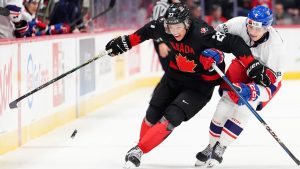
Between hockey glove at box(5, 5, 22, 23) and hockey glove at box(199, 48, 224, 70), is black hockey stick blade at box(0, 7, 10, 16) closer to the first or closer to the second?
hockey glove at box(5, 5, 22, 23)

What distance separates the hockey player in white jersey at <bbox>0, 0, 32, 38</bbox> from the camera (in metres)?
6.49

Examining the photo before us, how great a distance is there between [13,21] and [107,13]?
3717mm

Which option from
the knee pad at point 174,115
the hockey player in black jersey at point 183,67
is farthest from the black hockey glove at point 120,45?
the knee pad at point 174,115

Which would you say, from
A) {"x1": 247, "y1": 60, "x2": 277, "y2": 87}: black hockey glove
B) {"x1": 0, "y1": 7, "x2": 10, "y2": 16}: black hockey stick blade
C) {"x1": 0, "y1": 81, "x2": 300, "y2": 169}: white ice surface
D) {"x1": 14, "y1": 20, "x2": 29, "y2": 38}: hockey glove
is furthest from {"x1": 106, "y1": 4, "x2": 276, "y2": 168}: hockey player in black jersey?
{"x1": 14, "y1": 20, "x2": 29, "y2": 38}: hockey glove

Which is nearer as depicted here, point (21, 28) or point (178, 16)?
point (178, 16)

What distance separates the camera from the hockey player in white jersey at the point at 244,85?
4.78 meters

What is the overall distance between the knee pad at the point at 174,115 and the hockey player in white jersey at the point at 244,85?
0.88 feet

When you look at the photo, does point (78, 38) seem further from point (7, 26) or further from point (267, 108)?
point (267, 108)

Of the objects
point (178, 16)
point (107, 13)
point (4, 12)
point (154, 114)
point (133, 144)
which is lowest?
point (107, 13)

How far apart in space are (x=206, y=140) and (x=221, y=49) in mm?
1700

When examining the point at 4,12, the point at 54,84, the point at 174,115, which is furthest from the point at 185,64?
the point at 54,84

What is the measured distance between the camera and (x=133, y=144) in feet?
20.2

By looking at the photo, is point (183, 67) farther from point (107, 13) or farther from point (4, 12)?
point (107, 13)

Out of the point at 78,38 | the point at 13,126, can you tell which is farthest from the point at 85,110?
the point at 13,126
